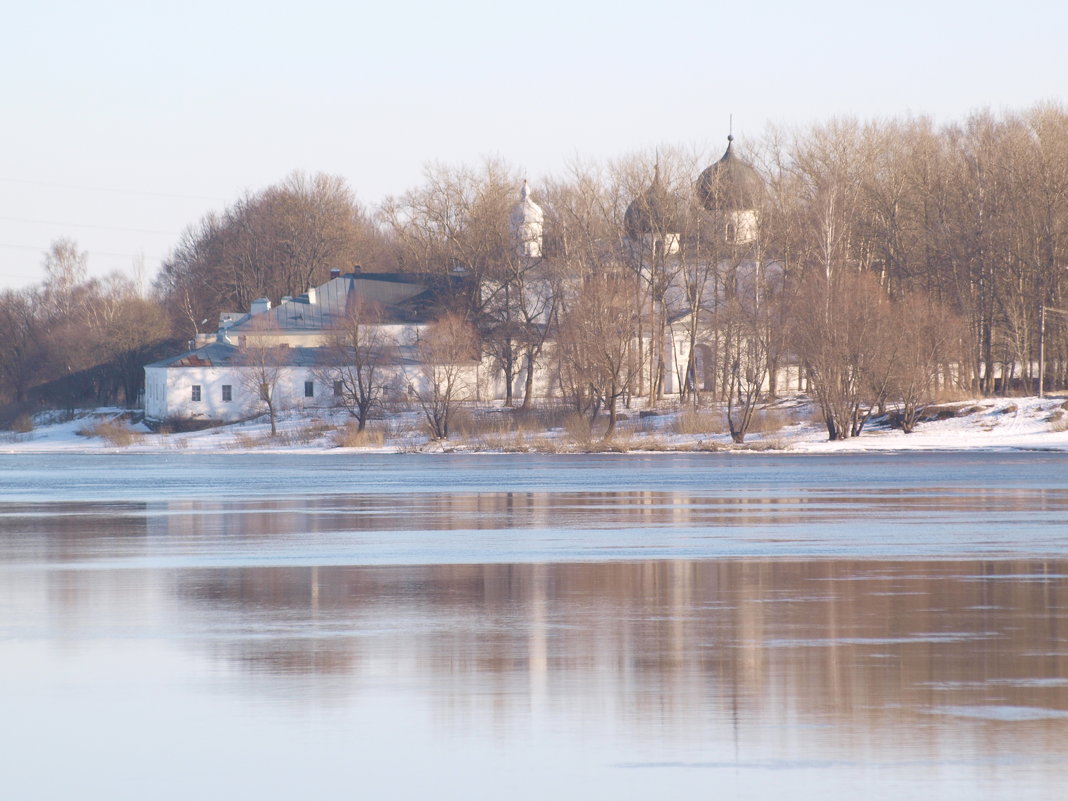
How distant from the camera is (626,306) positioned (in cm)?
6194

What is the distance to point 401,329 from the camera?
84062 mm

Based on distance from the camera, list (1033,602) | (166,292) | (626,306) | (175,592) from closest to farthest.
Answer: (1033,602), (175,592), (626,306), (166,292)

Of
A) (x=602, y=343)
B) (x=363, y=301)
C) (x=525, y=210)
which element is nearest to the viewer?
(x=602, y=343)

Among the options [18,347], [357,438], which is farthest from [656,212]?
[18,347]

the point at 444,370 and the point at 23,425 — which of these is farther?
the point at 23,425

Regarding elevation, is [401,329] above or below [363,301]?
below

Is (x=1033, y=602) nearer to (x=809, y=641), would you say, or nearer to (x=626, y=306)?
(x=809, y=641)

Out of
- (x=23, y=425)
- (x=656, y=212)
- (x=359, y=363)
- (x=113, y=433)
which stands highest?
(x=656, y=212)

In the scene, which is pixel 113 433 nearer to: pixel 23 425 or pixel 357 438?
pixel 23 425

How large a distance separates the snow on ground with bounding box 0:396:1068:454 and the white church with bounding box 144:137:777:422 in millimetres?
2649

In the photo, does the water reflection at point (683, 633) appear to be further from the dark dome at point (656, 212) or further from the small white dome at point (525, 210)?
the small white dome at point (525, 210)

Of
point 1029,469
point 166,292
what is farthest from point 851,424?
point 166,292

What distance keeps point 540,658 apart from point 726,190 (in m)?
64.1

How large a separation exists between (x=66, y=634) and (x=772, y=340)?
48.4 metres
